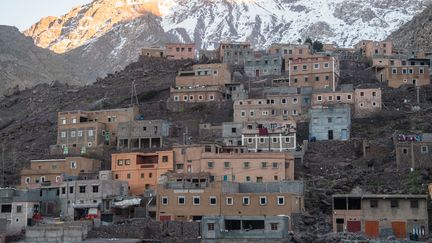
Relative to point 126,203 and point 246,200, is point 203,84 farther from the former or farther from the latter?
point 246,200

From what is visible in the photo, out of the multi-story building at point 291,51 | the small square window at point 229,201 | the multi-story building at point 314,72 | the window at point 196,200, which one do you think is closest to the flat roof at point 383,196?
the small square window at point 229,201

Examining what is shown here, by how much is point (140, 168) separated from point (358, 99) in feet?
78.0

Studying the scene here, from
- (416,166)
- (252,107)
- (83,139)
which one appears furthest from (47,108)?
(416,166)

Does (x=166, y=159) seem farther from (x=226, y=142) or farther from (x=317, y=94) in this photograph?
(x=317, y=94)

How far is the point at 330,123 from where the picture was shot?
77750mm

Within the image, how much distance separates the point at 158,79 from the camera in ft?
333

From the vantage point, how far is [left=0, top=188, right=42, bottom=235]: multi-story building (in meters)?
64.2

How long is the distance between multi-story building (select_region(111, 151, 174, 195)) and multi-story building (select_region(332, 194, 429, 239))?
15.8 m

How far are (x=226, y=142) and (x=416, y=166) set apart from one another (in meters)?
17.8

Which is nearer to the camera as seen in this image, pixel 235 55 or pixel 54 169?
pixel 54 169

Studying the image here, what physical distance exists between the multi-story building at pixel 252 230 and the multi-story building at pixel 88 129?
83.0 ft

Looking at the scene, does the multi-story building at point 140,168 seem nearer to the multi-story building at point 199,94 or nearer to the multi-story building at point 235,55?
the multi-story building at point 199,94

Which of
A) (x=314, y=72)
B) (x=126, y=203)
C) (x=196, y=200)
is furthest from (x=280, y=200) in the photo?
(x=314, y=72)

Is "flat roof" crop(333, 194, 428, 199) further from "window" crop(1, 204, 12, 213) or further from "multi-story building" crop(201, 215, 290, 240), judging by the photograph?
"window" crop(1, 204, 12, 213)
